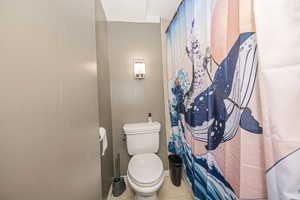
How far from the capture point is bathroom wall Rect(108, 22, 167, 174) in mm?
1847

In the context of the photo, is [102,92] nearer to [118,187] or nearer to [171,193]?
[118,187]

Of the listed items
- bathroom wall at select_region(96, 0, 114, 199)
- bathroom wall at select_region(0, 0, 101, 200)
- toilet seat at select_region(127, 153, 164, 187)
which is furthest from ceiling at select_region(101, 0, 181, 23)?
toilet seat at select_region(127, 153, 164, 187)

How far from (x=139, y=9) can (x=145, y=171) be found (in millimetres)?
1941

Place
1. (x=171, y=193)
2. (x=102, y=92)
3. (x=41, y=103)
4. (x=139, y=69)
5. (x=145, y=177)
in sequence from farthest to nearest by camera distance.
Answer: (x=139, y=69) < (x=171, y=193) < (x=102, y=92) < (x=145, y=177) < (x=41, y=103)

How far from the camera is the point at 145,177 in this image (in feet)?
3.96

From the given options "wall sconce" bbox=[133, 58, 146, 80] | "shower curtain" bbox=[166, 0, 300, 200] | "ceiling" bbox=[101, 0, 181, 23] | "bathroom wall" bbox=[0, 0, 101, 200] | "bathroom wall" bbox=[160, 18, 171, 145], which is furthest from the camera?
"bathroom wall" bbox=[160, 18, 171, 145]

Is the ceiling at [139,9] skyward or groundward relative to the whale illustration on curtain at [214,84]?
skyward

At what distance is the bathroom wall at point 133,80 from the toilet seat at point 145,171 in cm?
47

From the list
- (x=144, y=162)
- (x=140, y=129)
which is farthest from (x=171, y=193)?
(x=140, y=129)

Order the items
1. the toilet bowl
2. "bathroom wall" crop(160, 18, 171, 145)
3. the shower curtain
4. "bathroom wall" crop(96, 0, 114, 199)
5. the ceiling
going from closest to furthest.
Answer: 1. the shower curtain
2. the toilet bowl
3. "bathroom wall" crop(96, 0, 114, 199)
4. the ceiling
5. "bathroom wall" crop(160, 18, 171, 145)

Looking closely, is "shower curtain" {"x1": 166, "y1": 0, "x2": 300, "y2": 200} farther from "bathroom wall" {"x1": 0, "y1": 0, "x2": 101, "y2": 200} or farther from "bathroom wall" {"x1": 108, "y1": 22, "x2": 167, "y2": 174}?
"bathroom wall" {"x1": 0, "y1": 0, "x2": 101, "y2": 200}

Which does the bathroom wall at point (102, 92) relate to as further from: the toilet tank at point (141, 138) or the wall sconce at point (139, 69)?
the wall sconce at point (139, 69)

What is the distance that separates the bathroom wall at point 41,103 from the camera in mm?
350

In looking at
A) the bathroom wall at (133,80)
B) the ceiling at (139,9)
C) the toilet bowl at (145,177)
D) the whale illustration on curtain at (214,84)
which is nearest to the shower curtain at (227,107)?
the whale illustration on curtain at (214,84)
